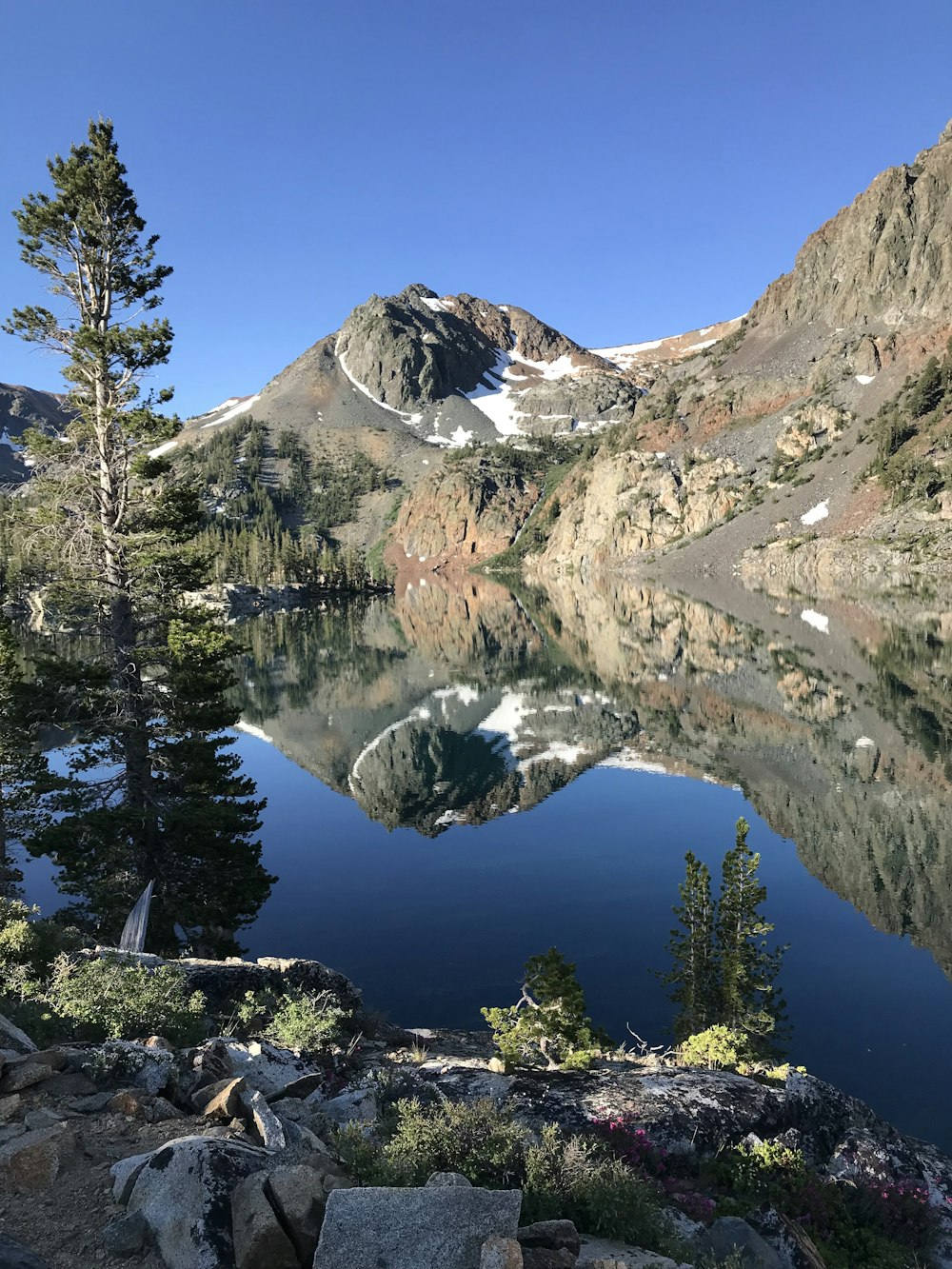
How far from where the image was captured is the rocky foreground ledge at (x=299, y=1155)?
18.5 ft

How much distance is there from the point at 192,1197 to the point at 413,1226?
1815 millimetres

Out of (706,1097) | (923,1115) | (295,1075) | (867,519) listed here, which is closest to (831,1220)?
(706,1097)

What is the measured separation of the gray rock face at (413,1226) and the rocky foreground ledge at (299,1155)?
0.01m

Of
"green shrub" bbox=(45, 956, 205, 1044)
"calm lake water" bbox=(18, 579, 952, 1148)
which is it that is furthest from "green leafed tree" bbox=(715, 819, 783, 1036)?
"green shrub" bbox=(45, 956, 205, 1044)

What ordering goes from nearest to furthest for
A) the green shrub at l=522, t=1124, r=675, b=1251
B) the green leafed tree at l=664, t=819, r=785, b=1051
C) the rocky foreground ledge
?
the rocky foreground ledge → the green shrub at l=522, t=1124, r=675, b=1251 → the green leafed tree at l=664, t=819, r=785, b=1051

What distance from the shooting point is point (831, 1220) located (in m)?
8.82

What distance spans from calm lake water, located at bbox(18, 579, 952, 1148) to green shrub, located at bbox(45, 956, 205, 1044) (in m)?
9.66

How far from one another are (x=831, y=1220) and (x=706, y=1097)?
178cm

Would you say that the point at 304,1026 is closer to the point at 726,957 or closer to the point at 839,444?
the point at 726,957

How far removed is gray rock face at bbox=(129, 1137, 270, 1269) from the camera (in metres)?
5.66

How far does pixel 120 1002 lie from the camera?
Result: 416 inches

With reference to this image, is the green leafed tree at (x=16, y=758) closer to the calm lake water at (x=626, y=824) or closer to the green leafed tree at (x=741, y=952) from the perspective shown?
the calm lake water at (x=626, y=824)

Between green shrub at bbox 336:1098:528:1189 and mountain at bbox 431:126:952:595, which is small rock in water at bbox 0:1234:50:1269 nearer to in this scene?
green shrub at bbox 336:1098:528:1189

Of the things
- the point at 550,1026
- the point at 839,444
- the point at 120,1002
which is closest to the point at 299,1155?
the point at 120,1002
